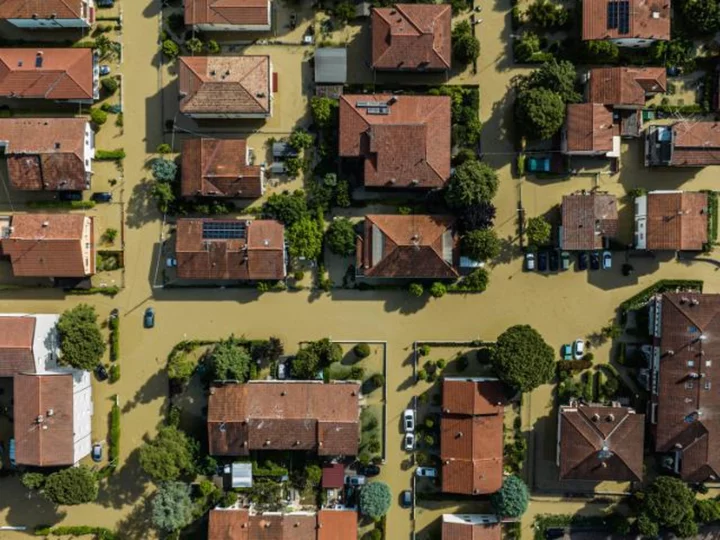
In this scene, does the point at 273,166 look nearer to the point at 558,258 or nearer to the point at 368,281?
the point at 368,281

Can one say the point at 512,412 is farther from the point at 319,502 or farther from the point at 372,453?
the point at 319,502

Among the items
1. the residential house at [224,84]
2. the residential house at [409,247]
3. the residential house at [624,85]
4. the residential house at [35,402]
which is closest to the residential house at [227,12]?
the residential house at [224,84]

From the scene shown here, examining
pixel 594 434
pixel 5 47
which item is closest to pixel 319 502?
pixel 594 434

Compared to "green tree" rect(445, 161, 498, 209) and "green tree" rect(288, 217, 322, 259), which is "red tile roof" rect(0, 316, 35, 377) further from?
"green tree" rect(445, 161, 498, 209)

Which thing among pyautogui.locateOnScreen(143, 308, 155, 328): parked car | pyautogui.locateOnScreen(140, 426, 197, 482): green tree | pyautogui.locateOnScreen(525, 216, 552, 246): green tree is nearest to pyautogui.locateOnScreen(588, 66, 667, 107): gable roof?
pyautogui.locateOnScreen(525, 216, 552, 246): green tree

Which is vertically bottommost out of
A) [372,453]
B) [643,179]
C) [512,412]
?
[372,453]

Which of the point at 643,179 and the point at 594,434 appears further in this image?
the point at 643,179

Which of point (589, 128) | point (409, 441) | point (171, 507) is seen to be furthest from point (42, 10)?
point (409, 441)

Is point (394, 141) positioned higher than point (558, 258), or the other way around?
point (394, 141)
